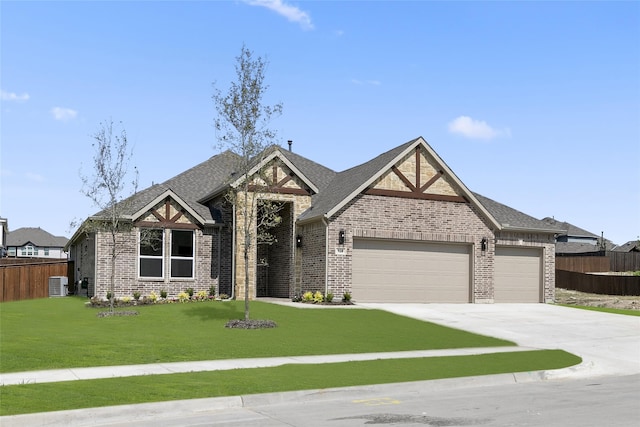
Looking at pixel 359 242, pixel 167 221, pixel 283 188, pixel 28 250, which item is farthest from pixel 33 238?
pixel 359 242

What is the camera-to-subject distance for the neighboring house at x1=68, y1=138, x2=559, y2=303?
89.0 ft

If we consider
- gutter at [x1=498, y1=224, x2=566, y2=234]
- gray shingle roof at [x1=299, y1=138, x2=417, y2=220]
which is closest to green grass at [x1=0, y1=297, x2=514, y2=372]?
gray shingle roof at [x1=299, y1=138, x2=417, y2=220]

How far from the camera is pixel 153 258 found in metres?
28.8

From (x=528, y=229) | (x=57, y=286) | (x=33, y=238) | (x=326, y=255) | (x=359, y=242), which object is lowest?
(x=57, y=286)

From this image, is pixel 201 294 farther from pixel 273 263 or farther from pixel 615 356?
pixel 615 356

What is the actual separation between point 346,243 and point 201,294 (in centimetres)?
669

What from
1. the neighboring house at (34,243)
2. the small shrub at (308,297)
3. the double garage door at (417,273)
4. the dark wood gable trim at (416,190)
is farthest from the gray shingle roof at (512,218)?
the neighboring house at (34,243)

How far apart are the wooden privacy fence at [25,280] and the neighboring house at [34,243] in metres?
69.4

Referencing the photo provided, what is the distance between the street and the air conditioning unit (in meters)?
26.6

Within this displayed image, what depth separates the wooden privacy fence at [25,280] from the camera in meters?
32.0

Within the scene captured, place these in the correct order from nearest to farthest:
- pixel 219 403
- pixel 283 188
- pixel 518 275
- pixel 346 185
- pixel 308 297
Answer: pixel 219 403 → pixel 308 297 → pixel 346 185 → pixel 283 188 → pixel 518 275

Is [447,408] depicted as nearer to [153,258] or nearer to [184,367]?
[184,367]

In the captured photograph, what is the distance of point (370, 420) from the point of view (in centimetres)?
908

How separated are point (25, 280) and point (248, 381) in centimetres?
2495
